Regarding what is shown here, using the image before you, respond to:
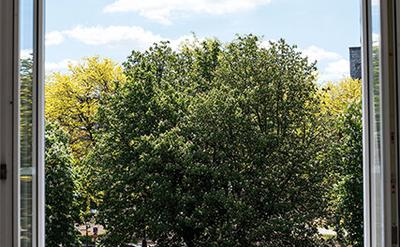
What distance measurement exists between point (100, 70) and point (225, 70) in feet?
3.83

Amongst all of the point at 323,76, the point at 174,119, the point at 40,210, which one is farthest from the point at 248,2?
the point at 40,210

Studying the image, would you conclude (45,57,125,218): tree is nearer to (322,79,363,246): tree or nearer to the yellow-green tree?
the yellow-green tree

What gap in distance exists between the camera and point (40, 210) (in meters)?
1.35

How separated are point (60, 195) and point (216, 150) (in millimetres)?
1483

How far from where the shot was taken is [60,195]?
4453 mm

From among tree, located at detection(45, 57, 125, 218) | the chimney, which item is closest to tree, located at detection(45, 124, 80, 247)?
tree, located at detection(45, 57, 125, 218)

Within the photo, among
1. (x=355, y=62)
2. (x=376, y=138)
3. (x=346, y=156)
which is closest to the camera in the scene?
(x=376, y=138)

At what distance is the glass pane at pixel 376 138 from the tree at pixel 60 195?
349 centimetres

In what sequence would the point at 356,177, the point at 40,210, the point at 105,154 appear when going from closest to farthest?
1. the point at 40,210
2. the point at 356,177
3. the point at 105,154

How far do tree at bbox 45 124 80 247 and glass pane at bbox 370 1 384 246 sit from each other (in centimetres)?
349
